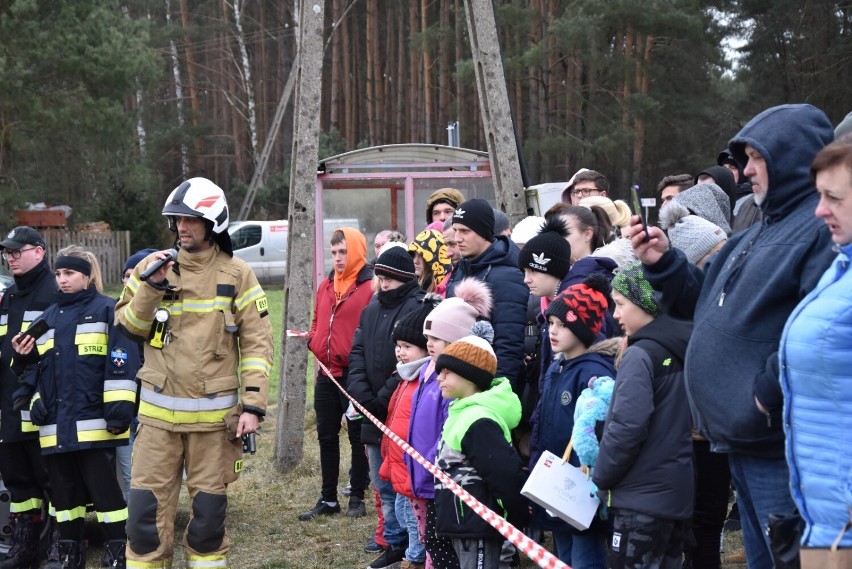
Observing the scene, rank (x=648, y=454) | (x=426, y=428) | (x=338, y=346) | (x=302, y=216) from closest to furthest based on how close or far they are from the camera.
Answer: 1. (x=648, y=454)
2. (x=426, y=428)
3. (x=338, y=346)
4. (x=302, y=216)

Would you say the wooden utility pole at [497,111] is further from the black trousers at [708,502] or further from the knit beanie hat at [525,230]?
the black trousers at [708,502]

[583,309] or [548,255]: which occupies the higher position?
[548,255]

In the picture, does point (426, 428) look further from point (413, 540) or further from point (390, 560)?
point (390, 560)

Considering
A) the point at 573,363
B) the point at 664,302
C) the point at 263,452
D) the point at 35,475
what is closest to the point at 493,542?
the point at 573,363

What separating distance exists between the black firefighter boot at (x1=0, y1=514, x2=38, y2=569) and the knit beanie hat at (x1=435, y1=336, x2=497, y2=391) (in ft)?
12.9

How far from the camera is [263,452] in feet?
34.8

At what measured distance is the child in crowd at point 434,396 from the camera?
5629 millimetres

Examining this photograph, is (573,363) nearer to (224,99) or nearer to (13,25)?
(13,25)

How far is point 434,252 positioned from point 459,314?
6.15 ft

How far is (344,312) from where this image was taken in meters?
8.01

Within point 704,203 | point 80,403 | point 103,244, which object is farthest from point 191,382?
point 103,244

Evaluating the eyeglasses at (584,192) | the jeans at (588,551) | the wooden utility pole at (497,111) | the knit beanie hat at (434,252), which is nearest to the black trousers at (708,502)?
the jeans at (588,551)

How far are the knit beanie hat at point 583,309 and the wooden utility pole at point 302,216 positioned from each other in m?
4.97

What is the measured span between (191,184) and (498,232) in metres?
2.25
